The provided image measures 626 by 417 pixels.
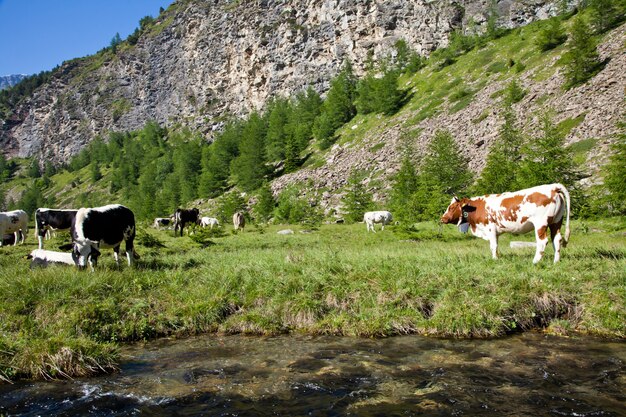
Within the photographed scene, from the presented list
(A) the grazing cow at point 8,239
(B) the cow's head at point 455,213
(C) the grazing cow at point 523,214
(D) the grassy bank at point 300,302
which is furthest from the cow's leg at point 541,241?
(A) the grazing cow at point 8,239

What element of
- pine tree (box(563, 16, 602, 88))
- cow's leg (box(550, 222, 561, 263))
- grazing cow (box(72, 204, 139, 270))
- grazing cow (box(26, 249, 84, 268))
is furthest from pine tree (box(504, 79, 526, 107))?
grazing cow (box(26, 249, 84, 268))

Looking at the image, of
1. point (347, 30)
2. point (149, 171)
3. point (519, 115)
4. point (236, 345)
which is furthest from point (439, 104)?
point (149, 171)

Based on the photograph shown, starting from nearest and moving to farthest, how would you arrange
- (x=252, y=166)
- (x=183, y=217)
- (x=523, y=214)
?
(x=523, y=214)
(x=183, y=217)
(x=252, y=166)

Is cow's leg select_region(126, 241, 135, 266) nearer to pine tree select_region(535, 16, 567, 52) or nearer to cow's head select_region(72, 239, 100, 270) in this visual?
cow's head select_region(72, 239, 100, 270)

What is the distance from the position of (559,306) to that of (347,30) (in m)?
139

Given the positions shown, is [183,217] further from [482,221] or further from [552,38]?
[552,38]

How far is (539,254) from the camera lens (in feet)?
39.8

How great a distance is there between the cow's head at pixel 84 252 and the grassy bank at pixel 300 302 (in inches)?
40.6

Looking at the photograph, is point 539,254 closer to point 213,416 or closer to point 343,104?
point 213,416

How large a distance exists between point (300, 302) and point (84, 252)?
771 centimetres

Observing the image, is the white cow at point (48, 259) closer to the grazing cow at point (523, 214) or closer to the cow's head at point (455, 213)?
the cow's head at point (455, 213)

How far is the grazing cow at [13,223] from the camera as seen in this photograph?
24438 mm

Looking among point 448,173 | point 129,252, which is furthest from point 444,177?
point 129,252

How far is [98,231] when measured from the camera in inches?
554
